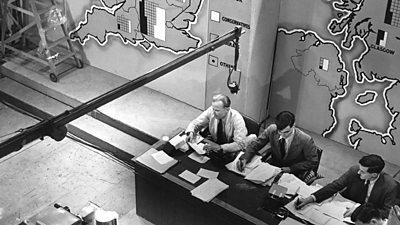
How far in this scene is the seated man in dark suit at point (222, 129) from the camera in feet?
21.2

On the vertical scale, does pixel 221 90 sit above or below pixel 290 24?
below

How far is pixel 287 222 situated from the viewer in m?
5.58

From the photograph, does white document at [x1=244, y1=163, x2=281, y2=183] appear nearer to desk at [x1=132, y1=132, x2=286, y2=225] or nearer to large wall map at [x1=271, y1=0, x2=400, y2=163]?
desk at [x1=132, y1=132, x2=286, y2=225]

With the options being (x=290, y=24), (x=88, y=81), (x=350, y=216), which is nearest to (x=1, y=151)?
(x=350, y=216)

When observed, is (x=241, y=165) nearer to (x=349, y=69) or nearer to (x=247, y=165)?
(x=247, y=165)

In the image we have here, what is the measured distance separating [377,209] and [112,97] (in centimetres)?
276

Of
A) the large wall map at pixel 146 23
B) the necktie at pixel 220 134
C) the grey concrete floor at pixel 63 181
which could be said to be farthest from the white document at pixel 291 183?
the large wall map at pixel 146 23

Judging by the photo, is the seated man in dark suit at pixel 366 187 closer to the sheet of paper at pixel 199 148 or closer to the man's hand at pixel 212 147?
the man's hand at pixel 212 147

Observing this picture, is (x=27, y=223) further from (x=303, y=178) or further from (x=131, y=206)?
(x=303, y=178)

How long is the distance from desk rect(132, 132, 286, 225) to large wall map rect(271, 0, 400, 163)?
Result: 7.33ft

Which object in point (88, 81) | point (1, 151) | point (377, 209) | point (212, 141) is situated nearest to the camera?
point (1, 151)

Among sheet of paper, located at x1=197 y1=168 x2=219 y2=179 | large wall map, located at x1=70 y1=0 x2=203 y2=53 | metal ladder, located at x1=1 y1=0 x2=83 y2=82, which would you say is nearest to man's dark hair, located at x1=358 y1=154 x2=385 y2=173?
sheet of paper, located at x1=197 y1=168 x2=219 y2=179

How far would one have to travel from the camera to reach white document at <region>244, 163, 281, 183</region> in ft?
19.9

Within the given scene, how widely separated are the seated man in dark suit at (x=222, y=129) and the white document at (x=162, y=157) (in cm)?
34
